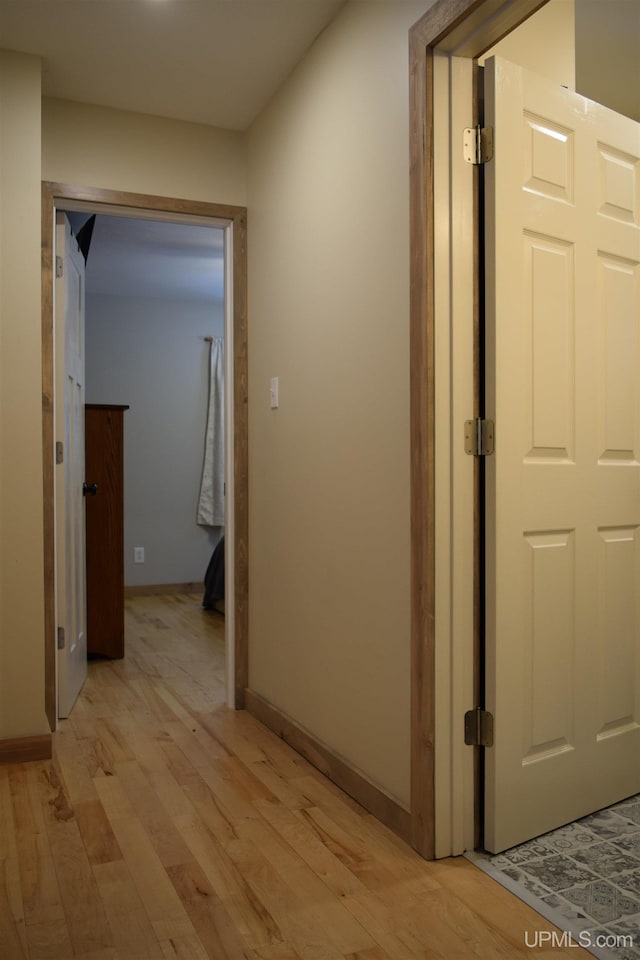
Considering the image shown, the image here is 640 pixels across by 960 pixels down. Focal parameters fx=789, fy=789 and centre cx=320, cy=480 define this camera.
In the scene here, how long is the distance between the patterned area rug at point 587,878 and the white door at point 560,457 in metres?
0.05

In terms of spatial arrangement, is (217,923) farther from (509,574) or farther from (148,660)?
(148,660)

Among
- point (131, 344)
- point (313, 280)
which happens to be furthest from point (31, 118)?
point (131, 344)

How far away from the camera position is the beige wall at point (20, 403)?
2705 millimetres

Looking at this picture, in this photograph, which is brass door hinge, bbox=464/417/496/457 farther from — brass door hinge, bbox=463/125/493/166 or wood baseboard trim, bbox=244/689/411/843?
wood baseboard trim, bbox=244/689/411/843

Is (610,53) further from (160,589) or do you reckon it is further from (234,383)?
(160,589)

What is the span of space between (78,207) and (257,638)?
6.11 feet

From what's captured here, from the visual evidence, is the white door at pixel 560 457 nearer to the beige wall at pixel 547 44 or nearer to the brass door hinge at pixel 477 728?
the brass door hinge at pixel 477 728

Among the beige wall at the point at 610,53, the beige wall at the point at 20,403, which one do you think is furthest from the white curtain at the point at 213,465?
the beige wall at the point at 610,53

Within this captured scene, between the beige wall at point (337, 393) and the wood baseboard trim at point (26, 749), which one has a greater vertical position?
the beige wall at point (337, 393)

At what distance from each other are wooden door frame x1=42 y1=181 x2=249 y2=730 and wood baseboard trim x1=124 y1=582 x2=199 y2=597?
3.33 meters

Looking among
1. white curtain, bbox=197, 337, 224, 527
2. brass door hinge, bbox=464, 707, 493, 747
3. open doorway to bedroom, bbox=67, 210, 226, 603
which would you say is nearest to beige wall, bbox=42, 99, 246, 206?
brass door hinge, bbox=464, 707, 493, 747

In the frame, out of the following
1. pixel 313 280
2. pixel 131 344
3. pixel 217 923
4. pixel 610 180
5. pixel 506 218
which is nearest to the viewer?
pixel 217 923

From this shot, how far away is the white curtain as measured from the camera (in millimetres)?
6742

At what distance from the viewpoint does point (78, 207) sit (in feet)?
10.2
